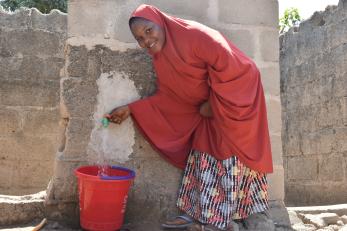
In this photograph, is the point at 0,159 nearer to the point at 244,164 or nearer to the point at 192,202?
the point at 192,202

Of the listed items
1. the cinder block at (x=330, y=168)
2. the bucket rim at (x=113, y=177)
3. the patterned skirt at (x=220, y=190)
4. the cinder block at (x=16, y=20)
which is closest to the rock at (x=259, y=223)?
the patterned skirt at (x=220, y=190)

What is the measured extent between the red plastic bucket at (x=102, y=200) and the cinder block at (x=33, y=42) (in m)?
3.11

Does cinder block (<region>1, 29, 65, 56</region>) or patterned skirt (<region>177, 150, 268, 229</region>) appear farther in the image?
cinder block (<region>1, 29, 65, 56</region>)

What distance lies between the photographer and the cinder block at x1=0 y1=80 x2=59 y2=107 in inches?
217

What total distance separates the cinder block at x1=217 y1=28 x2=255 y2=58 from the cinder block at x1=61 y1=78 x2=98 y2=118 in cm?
107

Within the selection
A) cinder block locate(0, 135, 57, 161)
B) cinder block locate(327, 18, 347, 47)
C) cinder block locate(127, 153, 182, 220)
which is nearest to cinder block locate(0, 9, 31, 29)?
cinder block locate(0, 135, 57, 161)

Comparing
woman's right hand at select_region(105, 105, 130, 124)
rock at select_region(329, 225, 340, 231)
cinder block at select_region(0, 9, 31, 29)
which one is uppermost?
cinder block at select_region(0, 9, 31, 29)

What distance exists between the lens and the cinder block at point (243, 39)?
345 cm

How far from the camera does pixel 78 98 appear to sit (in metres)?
3.13

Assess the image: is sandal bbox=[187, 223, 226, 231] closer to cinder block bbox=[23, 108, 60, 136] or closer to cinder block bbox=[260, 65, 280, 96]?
cinder block bbox=[260, 65, 280, 96]

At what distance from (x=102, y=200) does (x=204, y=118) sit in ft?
2.83

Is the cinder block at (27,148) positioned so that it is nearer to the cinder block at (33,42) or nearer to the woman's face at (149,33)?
the cinder block at (33,42)

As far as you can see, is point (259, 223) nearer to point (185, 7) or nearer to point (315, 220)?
point (315, 220)

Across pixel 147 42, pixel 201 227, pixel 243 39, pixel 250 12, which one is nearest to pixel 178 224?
pixel 201 227
